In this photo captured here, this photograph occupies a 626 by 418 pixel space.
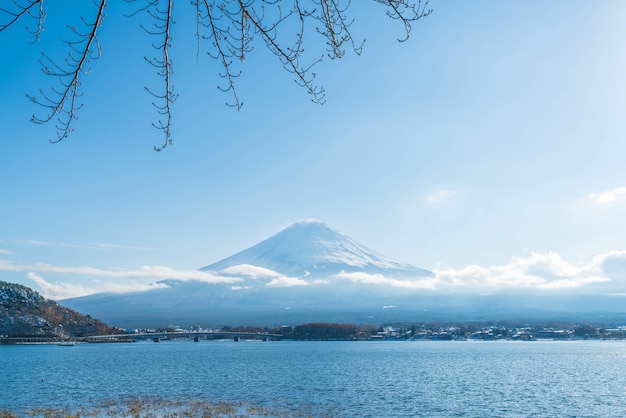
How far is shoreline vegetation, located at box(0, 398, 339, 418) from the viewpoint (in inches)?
835

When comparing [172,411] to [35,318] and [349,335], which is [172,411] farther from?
[35,318]

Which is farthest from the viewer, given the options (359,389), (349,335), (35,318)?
(349,335)

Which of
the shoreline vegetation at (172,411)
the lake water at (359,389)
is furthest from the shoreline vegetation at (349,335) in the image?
the shoreline vegetation at (172,411)

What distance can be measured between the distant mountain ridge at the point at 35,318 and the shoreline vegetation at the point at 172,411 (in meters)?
101

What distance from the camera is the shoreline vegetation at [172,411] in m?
21.2

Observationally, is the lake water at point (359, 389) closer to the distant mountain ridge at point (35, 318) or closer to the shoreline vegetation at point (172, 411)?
the shoreline vegetation at point (172, 411)

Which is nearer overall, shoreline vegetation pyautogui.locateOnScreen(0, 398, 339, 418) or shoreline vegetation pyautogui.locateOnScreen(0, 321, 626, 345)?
shoreline vegetation pyautogui.locateOnScreen(0, 398, 339, 418)

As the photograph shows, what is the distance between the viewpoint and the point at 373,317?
19212 cm

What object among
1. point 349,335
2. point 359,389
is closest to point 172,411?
point 359,389

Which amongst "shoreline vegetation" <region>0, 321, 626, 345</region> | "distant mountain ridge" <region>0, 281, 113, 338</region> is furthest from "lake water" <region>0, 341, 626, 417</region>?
"distant mountain ridge" <region>0, 281, 113, 338</region>

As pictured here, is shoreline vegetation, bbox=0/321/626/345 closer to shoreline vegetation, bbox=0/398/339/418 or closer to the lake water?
the lake water

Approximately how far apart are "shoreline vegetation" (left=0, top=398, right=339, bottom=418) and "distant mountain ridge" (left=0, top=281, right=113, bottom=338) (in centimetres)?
10125

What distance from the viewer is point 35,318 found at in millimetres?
118562

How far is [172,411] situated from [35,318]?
11007cm
